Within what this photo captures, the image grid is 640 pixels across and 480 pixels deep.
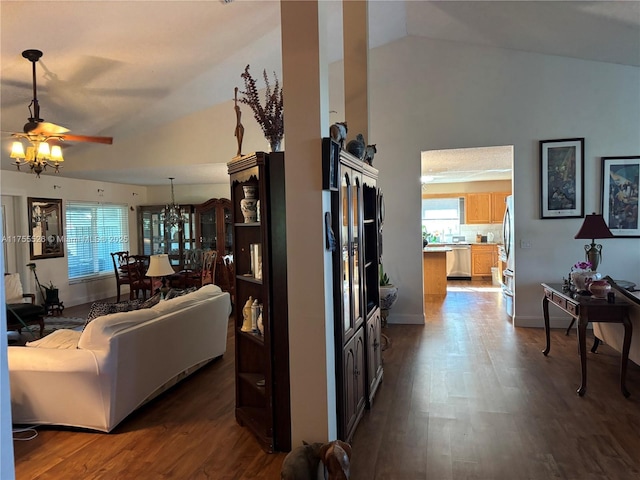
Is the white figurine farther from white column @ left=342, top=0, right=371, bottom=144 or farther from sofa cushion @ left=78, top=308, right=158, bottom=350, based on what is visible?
white column @ left=342, top=0, right=371, bottom=144

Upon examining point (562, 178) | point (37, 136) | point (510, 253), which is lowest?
point (510, 253)

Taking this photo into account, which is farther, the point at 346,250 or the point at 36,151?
the point at 36,151

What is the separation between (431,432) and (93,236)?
25.9ft

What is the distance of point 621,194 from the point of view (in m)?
5.46

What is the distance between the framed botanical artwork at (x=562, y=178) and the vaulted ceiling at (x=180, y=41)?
3.66ft

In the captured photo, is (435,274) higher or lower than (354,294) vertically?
lower

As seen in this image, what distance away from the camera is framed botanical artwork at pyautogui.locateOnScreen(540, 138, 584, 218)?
554 centimetres

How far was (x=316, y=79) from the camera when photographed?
2.39m

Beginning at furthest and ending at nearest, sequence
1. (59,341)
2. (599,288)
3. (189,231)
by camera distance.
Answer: (189,231), (599,288), (59,341)

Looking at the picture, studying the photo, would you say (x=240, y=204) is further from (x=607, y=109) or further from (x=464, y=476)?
(x=607, y=109)

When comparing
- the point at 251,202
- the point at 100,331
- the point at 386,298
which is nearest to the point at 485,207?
the point at 386,298

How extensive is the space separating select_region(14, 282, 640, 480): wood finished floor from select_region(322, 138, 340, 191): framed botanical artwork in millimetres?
1729

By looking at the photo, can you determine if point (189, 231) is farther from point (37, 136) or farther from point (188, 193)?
point (37, 136)

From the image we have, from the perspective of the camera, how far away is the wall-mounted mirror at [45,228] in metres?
7.13
